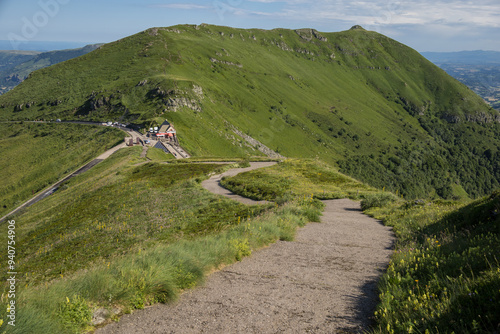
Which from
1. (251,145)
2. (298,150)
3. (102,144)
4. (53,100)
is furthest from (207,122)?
(53,100)

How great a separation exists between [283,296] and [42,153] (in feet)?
402

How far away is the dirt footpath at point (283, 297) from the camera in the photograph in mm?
6590

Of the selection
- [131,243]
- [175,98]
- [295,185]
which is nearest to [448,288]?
[131,243]

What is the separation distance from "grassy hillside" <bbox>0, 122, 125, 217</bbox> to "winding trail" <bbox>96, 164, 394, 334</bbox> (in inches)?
3067

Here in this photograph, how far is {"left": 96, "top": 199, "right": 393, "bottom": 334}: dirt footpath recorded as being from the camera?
659 cm

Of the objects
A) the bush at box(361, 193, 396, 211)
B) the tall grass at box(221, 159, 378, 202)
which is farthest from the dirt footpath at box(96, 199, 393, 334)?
the tall grass at box(221, 159, 378, 202)

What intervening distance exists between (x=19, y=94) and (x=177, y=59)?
90441 mm

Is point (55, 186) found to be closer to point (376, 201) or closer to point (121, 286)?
point (376, 201)

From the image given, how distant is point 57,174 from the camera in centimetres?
8688

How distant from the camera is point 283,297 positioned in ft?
25.8

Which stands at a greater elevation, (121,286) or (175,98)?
(175,98)

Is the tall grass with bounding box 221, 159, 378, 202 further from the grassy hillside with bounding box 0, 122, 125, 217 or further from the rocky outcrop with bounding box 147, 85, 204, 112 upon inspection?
the rocky outcrop with bounding box 147, 85, 204, 112

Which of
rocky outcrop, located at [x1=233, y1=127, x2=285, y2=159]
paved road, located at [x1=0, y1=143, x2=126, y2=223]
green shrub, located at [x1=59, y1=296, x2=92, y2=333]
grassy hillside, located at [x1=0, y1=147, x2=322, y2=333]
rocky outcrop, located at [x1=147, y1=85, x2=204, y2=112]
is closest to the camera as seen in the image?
green shrub, located at [x1=59, y1=296, x2=92, y2=333]

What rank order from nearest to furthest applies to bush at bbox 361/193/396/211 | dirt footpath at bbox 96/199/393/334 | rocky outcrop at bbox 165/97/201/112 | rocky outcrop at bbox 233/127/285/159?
dirt footpath at bbox 96/199/393/334 → bush at bbox 361/193/396/211 → rocky outcrop at bbox 165/97/201/112 → rocky outcrop at bbox 233/127/285/159
